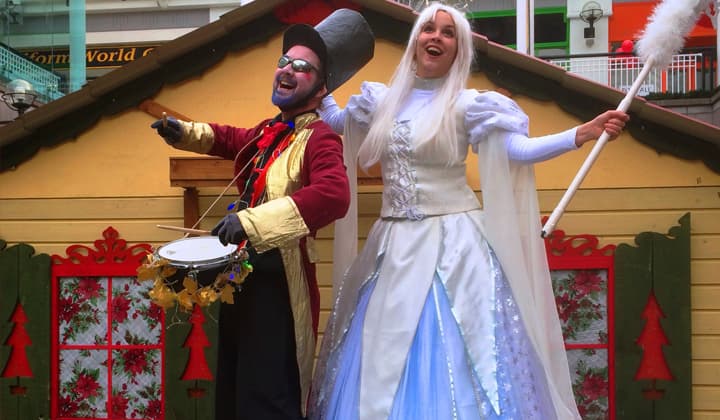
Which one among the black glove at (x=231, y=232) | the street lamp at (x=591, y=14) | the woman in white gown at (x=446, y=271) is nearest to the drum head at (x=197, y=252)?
the black glove at (x=231, y=232)

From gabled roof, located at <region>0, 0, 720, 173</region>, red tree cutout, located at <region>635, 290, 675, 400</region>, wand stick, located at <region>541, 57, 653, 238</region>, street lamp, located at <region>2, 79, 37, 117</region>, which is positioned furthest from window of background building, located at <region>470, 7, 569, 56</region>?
wand stick, located at <region>541, 57, 653, 238</region>

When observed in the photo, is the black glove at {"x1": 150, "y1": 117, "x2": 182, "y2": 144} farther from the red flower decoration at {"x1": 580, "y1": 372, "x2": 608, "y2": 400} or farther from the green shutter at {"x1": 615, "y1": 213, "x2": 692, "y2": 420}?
the red flower decoration at {"x1": 580, "y1": 372, "x2": 608, "y2": 400}

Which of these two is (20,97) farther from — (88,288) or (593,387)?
(593,387)

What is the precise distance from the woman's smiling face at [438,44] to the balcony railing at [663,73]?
7.11m

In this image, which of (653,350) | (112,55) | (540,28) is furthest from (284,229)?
(540,28)

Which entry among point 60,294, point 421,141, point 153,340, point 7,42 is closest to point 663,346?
point 421,141

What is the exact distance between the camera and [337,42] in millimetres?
2605

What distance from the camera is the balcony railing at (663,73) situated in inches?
369

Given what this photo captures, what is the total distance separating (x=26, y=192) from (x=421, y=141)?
259 centimetres

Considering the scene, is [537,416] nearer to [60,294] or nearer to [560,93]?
[560,93]

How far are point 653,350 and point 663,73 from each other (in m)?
6.82

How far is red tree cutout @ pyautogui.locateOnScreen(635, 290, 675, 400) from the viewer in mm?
3529

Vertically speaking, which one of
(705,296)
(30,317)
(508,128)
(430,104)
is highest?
(430,104)

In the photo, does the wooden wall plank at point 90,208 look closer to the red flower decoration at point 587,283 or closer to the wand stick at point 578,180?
the red flower decoration at point 587,283
